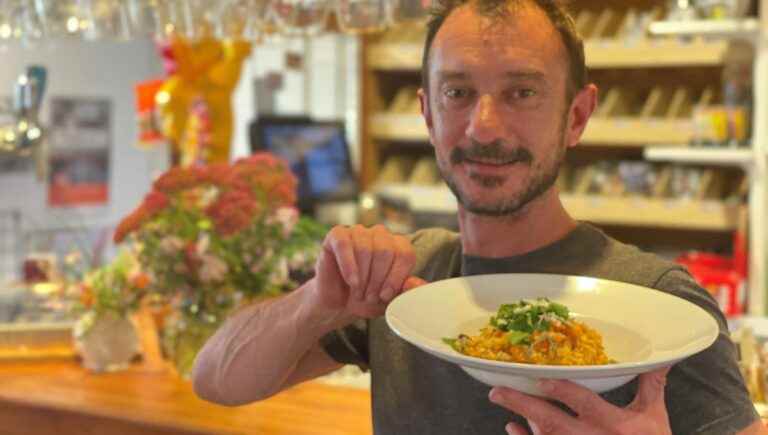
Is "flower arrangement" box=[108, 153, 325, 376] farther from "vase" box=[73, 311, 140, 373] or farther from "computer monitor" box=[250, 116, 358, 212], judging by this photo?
"computer monitor" box=[250, 116, 358, 212]

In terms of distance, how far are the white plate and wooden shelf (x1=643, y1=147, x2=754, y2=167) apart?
2426 mm

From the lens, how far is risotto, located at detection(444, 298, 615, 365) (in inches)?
46.1

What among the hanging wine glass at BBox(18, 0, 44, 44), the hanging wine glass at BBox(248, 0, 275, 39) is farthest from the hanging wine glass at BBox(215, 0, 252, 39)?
the hanging wine glass at BBox(18, 0, 44, 44)

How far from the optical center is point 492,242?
1490 millimetres

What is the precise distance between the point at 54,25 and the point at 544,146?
81.4 inches

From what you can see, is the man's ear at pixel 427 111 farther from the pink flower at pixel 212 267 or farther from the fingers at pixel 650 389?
the pink flower at pixel 212 267

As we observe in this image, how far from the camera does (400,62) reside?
4.92 meters

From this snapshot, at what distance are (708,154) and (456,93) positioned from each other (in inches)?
96.9

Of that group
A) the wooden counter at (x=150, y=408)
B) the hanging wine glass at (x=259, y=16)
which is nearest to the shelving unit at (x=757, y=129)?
the hanging wine glass at (x=259, y=16)

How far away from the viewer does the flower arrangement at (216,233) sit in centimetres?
240

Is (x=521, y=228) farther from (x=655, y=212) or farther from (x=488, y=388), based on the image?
(x=655, y=212)

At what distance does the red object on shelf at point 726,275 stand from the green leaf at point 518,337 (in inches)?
83.9

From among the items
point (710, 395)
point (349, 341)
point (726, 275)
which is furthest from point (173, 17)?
point (710, 395)

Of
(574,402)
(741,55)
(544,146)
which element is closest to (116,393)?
(544,146)
